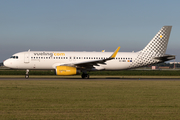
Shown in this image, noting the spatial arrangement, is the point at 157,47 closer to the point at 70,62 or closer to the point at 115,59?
the point at 115,59

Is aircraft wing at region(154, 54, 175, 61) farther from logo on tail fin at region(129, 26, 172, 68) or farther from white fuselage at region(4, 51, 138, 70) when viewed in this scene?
white fuselage at region(4, 51, 138, 70)

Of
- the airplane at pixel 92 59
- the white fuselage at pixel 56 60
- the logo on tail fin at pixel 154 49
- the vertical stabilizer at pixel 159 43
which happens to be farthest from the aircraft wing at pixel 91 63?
the vertical stabilizer at pixel 159 43

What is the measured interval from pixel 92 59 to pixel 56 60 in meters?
5.10

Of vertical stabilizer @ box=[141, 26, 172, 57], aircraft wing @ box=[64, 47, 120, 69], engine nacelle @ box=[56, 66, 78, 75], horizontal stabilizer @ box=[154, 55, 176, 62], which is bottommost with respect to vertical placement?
engine nacelle @ box=[56, 66, 78, 75]

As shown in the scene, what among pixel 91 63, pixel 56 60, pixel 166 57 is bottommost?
pixel 91 63

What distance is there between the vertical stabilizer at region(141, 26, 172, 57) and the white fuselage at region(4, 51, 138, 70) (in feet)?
10.4

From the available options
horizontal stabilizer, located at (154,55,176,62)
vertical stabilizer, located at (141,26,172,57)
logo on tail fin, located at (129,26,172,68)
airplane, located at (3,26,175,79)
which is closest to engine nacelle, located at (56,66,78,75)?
airplane, located at (3,26,175,79)

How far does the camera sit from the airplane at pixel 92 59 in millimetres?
34562

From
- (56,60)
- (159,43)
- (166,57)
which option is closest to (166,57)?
(166,57)

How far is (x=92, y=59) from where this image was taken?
Result: 1400 inches

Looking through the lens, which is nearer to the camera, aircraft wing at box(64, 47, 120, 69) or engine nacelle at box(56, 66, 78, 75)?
engine nacelle at box(56, 66, 78, 75)

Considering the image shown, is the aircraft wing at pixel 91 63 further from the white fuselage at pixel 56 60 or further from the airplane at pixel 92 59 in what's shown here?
the white fuselage at pixel 56 60

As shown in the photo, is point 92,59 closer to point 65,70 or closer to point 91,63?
point 91,63

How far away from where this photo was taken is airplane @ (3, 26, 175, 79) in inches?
1361
